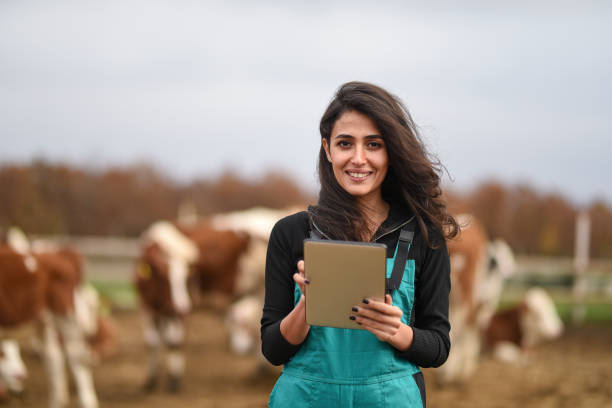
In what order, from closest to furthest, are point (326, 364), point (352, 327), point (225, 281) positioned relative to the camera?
point (352, 327) < point (326, 364) < point (225, 281)

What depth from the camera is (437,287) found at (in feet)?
5.63

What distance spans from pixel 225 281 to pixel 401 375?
7537 mm

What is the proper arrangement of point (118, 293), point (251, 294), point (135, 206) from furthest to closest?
point (118, 293) < point (135, 206) < point (251, 294)

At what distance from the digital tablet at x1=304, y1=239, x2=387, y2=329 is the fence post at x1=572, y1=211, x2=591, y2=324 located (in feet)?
37.5

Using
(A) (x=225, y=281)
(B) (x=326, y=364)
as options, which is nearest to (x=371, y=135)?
(B) (x=326, y=364)

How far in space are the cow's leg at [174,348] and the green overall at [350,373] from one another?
5913 mm

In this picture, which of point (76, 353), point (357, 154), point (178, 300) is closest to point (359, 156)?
point (357, 154)

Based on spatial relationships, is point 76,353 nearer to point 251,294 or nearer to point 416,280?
point 251,294

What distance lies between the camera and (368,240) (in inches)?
67.8

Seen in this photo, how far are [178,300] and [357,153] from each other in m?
5.80

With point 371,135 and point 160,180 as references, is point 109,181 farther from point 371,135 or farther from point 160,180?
point 371,135

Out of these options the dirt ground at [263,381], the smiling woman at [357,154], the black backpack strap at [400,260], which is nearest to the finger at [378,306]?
the black backpack strap at [400,260]

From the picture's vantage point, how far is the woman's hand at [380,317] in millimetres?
1456

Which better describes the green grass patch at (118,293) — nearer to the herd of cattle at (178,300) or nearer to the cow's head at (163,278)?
the herd of cattle at (178,300)
